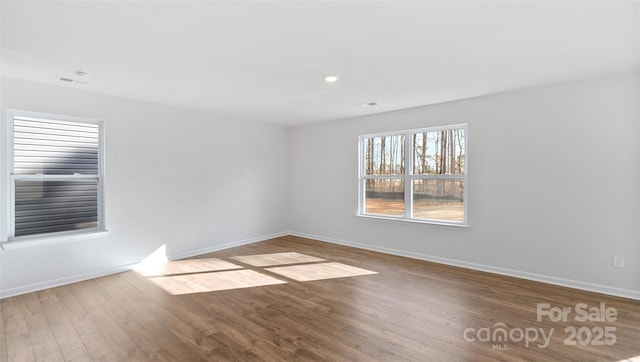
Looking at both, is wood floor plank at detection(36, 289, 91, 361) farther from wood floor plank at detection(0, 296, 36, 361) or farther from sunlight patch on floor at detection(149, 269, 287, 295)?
sunlight patch on floor at detection(149, 269, 287, 295)

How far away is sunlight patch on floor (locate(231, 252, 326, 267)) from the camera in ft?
14.8

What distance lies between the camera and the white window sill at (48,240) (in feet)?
10.6

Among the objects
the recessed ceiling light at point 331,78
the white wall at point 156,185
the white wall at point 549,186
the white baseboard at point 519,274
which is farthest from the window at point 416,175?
the white wall at point 156,185

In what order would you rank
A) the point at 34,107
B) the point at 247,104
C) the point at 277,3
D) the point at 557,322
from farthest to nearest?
the point at 247,104 → the point at 34,107 → the point at 557,322 → the point at 277,3

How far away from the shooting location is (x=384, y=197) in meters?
5.27

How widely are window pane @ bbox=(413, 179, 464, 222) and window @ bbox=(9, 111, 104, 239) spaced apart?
15.1 ft

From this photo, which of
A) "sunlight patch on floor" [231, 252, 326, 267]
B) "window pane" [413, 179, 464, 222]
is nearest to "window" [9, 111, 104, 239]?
"sunlight patch on floor" [231, 252, 326, 267]

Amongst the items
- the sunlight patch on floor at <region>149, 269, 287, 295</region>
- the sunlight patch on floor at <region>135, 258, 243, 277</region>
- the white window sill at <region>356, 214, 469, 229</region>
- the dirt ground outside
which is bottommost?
the sunlight patch on floor at <region>149, 269, 287, 295</region>

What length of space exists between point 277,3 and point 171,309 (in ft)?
9.42

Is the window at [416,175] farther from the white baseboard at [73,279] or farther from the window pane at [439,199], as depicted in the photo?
the white baseboard at [73,279]

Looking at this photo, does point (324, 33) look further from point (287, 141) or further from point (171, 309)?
point (287, 141)

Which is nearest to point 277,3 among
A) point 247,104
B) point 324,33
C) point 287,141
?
point 324,33

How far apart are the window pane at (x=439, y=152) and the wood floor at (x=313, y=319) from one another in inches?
60.0

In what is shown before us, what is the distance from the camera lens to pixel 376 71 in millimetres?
3084
